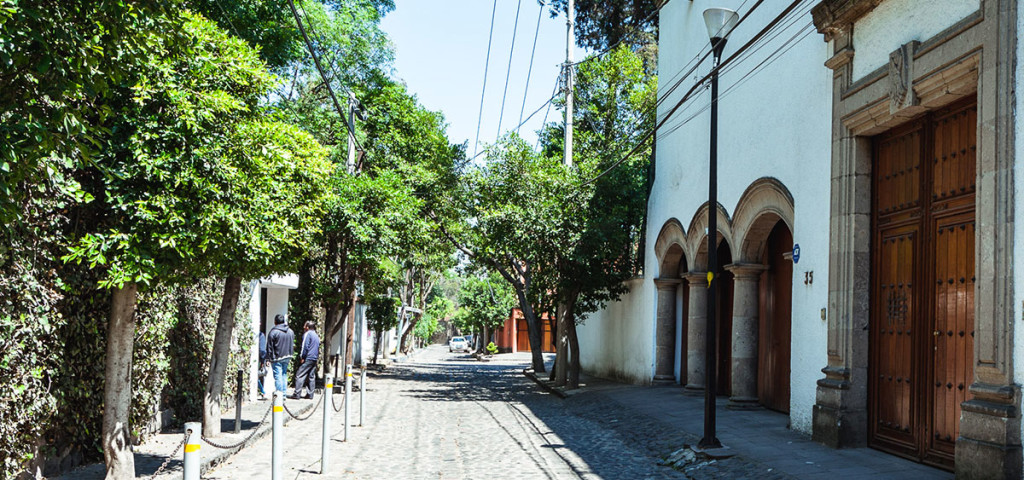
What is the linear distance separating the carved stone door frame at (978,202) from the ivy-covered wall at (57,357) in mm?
6896

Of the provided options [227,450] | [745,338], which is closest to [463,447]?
[227,450]

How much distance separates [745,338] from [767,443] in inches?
Answer: 152

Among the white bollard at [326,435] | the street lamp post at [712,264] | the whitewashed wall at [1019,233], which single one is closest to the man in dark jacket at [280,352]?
the white bollard at [326,435]

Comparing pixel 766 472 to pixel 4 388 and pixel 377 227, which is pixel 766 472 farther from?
pixel 377 227

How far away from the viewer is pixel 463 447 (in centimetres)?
1070

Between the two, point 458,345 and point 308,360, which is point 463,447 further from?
point 458,345

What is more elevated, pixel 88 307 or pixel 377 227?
pixel 377 227

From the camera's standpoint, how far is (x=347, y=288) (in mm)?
19141

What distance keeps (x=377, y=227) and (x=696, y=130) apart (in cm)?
646

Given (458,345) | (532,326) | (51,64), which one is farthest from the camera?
(458,345)

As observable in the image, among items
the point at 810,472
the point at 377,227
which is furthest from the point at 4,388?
the point at 377,227

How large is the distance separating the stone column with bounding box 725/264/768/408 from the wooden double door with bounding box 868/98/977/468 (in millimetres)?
3977

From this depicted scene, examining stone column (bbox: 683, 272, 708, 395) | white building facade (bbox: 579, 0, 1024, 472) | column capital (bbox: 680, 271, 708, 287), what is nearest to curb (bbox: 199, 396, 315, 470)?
white building facade (bbox: 579, 0, 1024, 472)

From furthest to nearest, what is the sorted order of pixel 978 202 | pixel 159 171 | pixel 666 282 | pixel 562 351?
pixel 562 351, pixel 666 282, pixel 978 202, pixel 159 171
